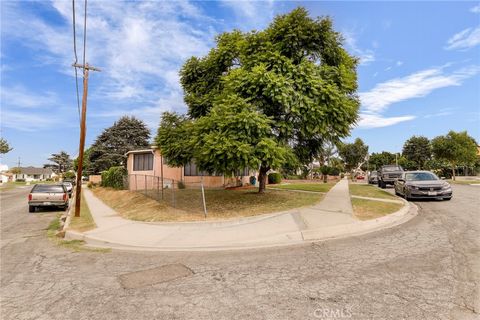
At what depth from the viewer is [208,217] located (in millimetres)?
10875

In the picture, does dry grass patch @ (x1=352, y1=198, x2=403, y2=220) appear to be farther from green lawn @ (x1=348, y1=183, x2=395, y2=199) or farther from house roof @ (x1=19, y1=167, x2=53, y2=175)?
house roof @ (x1=19, y1=167, x2=53, y2=175)

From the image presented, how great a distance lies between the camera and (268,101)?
1245 cm

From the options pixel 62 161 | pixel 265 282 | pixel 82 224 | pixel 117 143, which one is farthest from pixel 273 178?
pixel 62 161

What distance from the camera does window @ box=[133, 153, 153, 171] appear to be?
27.8m

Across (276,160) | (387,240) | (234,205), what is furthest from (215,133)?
(387,240)

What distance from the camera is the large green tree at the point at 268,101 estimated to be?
428 inches

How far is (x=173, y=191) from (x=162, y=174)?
464 inches

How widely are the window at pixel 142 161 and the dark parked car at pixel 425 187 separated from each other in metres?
20.7

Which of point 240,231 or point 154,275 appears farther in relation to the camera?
point 240,231

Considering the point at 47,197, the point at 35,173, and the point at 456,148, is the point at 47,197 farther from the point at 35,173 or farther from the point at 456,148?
the point at 35,173

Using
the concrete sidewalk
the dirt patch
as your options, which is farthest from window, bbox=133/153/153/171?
the dirt patch

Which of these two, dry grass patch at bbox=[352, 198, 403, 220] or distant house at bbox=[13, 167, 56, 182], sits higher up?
distant house at bbox=[13, 167, 56, 182]

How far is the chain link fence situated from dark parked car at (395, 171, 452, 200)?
32.6 feet
